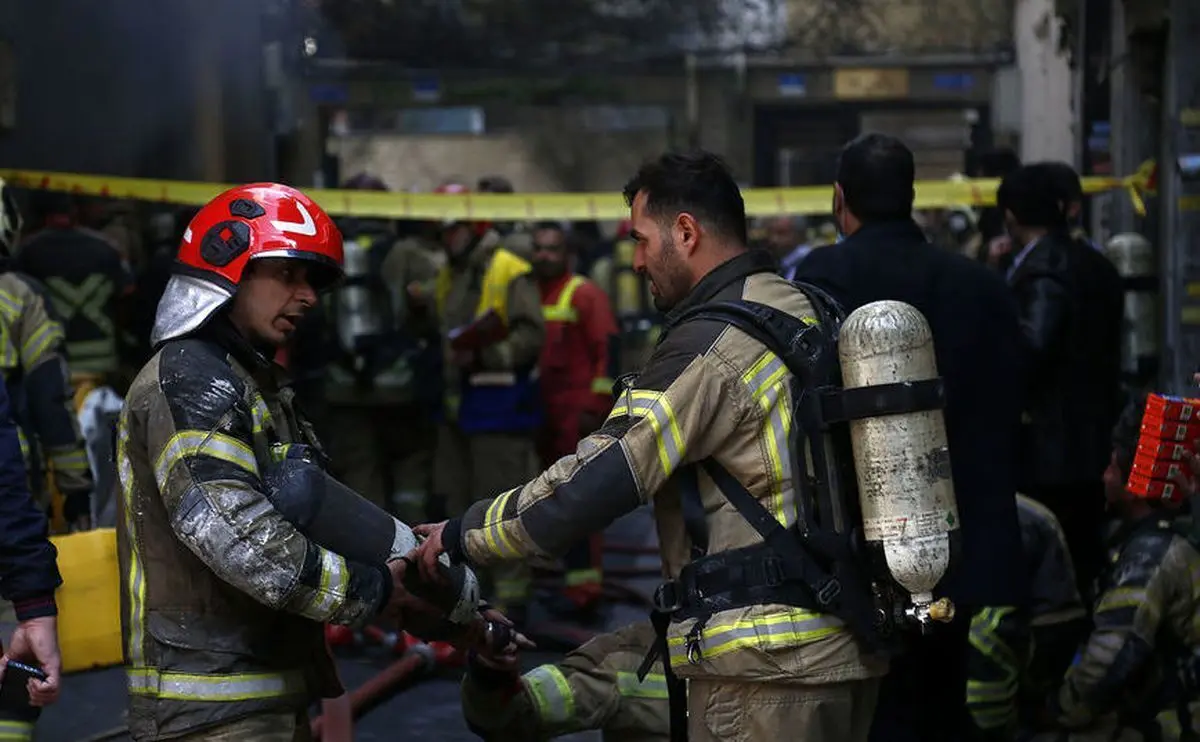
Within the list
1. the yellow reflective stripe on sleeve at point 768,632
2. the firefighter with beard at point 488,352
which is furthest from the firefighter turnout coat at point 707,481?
the firefighter with beard at point 488,352

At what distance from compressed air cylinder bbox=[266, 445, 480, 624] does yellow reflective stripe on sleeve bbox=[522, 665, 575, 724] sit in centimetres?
84

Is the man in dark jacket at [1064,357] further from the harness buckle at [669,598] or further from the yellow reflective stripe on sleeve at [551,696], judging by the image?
the harness buckle at [669,598]

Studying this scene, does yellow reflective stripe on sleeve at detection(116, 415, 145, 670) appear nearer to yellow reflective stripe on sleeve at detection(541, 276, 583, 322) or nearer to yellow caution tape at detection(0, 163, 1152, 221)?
yellow reflective stripe on sleeve at detection(541, 276, 583, 322)


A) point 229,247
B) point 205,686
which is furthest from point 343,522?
point 229,247

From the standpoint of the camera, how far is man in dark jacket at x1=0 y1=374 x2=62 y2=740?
4074mm

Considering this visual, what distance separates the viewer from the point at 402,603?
12.7ft

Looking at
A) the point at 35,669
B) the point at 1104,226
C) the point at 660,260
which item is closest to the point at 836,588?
the point at 660,260

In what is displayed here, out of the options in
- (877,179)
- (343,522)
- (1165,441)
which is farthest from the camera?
(877,179)

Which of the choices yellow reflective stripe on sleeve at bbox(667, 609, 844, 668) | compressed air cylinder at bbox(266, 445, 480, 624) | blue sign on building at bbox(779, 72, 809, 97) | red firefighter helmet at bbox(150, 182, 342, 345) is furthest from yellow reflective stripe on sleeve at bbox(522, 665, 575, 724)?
blue sign on building at bbox(779, 72, 809, 97)

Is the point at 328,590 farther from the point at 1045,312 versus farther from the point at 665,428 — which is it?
the point at 1045,312

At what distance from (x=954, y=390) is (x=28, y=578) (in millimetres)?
2592

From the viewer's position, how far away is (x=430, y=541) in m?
3.90

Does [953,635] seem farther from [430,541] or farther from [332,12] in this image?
[332,12]

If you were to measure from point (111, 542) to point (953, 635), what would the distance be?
9.49 feet
